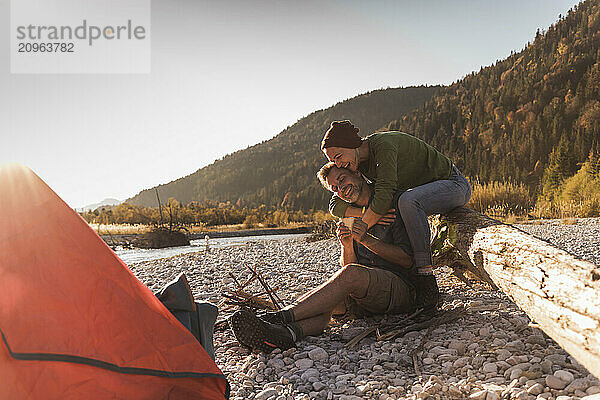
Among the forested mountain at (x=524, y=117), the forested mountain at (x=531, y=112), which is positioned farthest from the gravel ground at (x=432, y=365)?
the forested mountain at (x=531, y=112)

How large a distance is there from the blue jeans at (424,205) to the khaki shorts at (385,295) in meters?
0.23

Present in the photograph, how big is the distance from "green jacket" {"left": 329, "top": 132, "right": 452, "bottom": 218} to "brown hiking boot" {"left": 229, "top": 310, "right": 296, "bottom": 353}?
46.5 inches

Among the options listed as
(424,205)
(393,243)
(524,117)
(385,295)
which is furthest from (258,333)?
(524,117)

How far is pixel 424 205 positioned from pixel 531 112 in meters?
24.2

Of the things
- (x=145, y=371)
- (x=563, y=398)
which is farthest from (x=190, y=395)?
(x=563, y=398)

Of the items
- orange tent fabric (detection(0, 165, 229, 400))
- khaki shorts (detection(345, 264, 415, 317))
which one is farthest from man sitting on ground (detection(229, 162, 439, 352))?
orange tent fabric (detection(0, 165, 229, 400))

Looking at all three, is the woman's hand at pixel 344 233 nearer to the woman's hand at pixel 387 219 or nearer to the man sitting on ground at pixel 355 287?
the man sitting on ground at pixel 355 287

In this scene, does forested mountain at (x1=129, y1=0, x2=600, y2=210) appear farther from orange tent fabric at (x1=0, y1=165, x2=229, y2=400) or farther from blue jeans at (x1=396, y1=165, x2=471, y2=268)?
orange tent fabric at (x1=0, y1=165, x2=229, y2=400)

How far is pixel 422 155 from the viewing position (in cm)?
397

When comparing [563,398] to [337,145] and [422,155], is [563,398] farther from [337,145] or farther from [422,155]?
[422,155]

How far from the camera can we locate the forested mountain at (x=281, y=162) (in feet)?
153

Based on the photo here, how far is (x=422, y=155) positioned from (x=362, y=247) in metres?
1.12

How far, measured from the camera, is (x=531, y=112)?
2395 cm

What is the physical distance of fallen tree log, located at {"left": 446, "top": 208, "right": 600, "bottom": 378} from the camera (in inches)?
71.5
